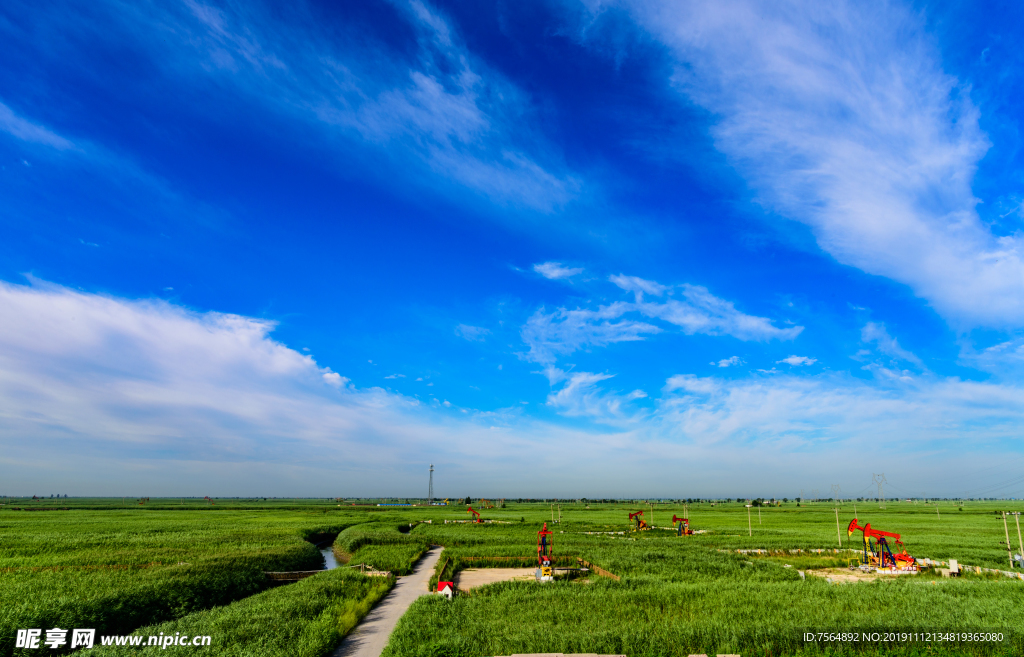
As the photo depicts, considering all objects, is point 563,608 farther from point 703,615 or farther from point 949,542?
point 949,542

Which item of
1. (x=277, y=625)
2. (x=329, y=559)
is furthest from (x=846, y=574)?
(x=329, y=559)

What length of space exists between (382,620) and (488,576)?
1317 cm

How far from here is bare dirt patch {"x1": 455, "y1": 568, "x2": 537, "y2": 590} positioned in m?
29.2

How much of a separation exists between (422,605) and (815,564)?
3171 centimetres

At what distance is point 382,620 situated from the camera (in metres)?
20.0

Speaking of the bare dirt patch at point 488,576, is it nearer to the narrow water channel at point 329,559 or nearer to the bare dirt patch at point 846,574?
the narrow water channel at point 329,559

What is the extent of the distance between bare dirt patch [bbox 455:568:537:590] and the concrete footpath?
2.10 m

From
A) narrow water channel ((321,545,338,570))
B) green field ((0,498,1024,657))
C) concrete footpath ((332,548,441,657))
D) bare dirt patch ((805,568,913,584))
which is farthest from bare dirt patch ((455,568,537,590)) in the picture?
bare dirt patch ((805,568,913,584))

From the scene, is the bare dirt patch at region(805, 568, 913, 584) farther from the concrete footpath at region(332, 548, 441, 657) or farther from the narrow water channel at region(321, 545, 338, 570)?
the narrow water channel at region(321, 545, 338, 570)

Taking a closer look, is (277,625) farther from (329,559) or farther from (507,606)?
(329,559)

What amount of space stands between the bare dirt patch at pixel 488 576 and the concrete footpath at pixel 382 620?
6.89 ft

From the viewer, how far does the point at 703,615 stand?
19188mm

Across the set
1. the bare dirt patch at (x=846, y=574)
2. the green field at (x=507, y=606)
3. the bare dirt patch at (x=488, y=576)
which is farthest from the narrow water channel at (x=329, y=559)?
the bare dirt patch at (x=846, y=574)

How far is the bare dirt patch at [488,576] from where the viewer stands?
96.0ft
